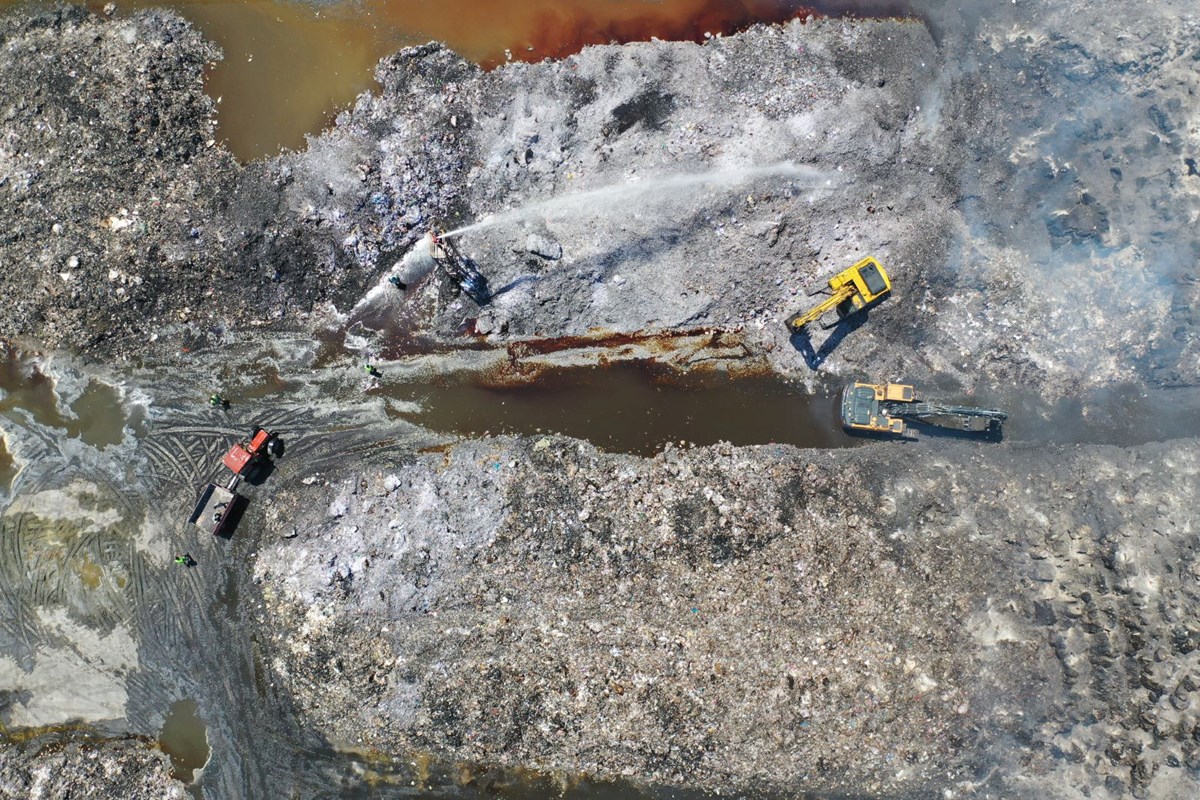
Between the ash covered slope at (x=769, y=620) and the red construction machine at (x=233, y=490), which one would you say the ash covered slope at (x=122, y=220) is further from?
the ash covered slope at (x=769, y=620)

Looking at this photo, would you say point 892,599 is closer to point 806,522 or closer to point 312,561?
point 806,522

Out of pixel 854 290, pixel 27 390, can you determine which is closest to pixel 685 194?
pixel 854 290

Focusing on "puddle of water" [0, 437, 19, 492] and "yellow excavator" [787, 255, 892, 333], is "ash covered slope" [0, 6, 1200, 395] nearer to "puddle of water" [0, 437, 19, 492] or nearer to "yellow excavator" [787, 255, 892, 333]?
"yellow excavator" [787, 255, 892, 333]

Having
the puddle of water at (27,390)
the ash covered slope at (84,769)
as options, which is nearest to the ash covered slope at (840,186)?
the puddle of water at (27,390)

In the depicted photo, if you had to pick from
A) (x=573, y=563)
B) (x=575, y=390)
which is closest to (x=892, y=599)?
(x=573, y=563)

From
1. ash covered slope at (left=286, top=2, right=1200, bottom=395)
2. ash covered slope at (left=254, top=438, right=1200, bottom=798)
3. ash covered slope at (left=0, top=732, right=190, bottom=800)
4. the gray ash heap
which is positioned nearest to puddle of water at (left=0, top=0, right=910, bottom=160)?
the gray ash heap
